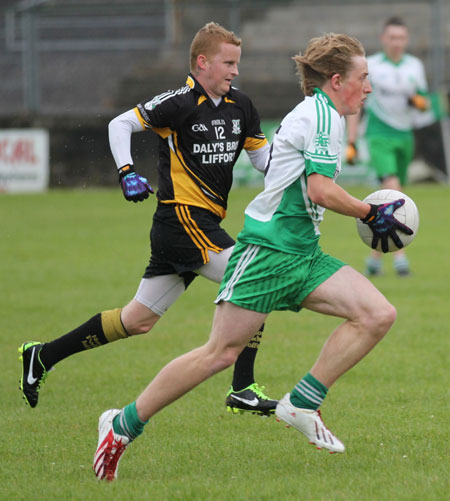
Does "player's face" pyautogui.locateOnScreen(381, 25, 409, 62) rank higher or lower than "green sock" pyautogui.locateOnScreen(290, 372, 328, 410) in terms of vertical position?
higher

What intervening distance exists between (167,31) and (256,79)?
2.38 meters

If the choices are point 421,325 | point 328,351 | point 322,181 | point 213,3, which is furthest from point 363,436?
point 213,3

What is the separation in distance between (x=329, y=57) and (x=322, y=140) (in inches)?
17.4

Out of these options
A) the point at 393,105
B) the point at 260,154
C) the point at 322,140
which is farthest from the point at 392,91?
the point at 322,140

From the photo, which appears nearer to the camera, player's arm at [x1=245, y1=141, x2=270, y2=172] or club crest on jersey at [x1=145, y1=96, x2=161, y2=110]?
club crest on jersey at [x1=145, y1=96, x2=161, y2=110]

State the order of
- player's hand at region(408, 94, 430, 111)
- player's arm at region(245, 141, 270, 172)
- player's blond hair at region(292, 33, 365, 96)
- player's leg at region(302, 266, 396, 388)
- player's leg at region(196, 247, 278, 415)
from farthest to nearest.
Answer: player's hand at region(408, 94, 430, 111), player's arm at region(245, 141, 270, 172), player's leg at region(196, 247, 278, 415), player's blond hair at region(292, 33, 365, 96), player's leg at region(302, 266, 396, 388)

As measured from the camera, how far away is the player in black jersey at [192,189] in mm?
5871

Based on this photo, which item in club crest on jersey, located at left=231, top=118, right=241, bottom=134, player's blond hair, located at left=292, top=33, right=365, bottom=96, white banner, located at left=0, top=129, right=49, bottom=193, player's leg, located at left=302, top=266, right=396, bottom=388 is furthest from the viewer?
white banner, located at left=0, top=129, right=49, bottom=193

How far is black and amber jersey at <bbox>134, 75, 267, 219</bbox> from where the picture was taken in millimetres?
5895

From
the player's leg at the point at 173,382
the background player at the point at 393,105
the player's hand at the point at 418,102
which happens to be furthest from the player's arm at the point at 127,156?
the player's hand at the point at 418,102

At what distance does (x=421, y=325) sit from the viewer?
857 centimetres

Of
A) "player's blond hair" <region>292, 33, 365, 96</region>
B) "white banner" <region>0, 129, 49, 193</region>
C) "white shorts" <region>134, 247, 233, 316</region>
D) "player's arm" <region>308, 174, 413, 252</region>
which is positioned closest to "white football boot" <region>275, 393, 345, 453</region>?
"player's arm" <region>308, 174, 413, 252</region>

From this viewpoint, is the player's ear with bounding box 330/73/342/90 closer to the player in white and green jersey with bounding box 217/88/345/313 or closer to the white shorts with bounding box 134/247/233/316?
the player in white and green jersey with bounding box 217/88/345/313

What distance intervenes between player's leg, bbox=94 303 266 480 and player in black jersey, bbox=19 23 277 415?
1255 millimetres
